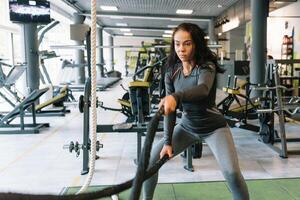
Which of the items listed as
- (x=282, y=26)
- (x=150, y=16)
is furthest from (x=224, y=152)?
(x=150, y=16)

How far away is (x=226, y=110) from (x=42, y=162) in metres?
3.05

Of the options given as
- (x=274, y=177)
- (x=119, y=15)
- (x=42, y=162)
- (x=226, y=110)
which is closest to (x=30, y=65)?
(x=42, y=162)

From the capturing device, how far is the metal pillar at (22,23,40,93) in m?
7.88

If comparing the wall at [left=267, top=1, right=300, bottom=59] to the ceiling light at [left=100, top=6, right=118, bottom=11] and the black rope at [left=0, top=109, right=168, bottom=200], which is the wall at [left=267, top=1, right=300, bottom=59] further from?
the black rope at [left=0, top=109, right=168, bottom=200]

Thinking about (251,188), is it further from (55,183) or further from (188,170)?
(55,183)

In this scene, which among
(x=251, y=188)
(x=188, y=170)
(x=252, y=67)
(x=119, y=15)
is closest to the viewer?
(x=251, y=188)

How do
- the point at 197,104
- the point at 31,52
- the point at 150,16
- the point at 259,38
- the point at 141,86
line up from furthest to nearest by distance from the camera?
1. the point at 150,16
2. the point at 259,38
3. the point at 31,52
4. the point at 141,86
5. the point at 197,104

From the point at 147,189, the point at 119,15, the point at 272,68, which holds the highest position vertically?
the point at 119,15

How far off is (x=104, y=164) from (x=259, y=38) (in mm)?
6133

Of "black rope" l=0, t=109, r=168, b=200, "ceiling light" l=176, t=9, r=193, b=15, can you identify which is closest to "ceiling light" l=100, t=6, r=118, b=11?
"ceiling light" l=176, t=9, r=193, b=15

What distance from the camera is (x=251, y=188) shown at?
11.0ft

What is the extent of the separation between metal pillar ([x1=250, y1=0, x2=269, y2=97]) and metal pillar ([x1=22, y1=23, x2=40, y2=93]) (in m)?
5.49

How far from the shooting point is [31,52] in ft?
26.0

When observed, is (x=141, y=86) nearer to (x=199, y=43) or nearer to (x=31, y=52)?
(x=199, y=43)
